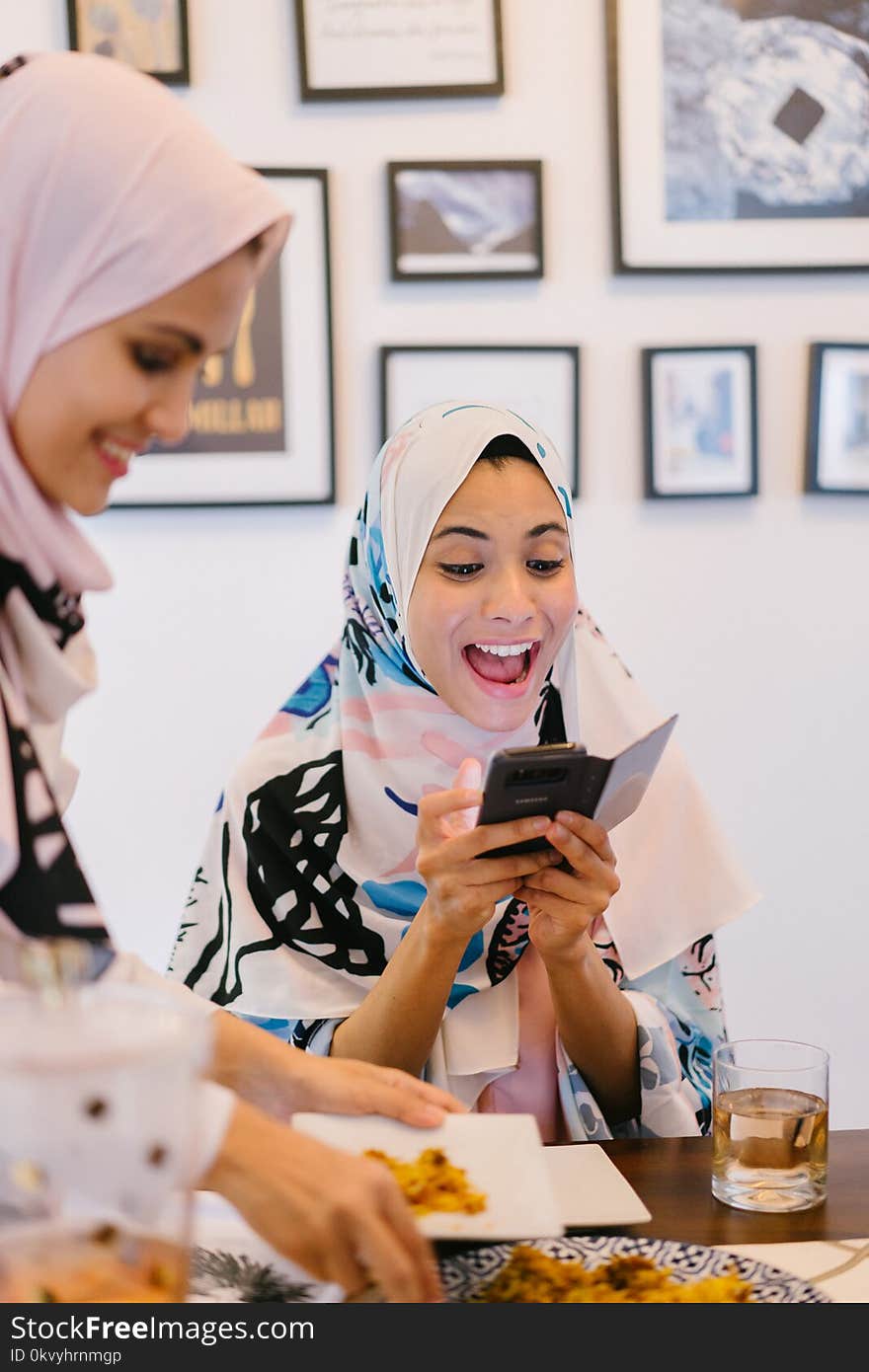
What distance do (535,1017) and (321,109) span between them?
5.62ft

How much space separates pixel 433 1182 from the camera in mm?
1006

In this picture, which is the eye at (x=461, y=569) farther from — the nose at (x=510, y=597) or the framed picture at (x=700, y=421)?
the framed picture at (x=700, y=421)

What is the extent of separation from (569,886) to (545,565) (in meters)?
0.40

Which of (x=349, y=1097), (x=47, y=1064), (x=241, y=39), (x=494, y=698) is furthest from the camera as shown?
(x=241, y=39)

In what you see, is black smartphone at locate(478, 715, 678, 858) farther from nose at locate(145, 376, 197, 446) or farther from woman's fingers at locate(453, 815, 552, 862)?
nose at locate(145, 376, 197, 446)

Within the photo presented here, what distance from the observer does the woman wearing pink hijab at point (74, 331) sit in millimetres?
917

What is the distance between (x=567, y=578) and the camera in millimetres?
1669

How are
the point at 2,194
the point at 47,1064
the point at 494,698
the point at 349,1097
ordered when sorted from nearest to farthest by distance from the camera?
1. the point at 47,1064
2. the point at 2,194
3. the point at 349,1097
4. the point at 494,698

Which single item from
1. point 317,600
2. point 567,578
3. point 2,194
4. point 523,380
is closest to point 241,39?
point 523,380

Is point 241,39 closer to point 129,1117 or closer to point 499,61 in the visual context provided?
point 499,61

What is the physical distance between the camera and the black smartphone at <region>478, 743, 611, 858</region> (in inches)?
50.2

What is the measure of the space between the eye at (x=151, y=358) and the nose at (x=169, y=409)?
0.01m

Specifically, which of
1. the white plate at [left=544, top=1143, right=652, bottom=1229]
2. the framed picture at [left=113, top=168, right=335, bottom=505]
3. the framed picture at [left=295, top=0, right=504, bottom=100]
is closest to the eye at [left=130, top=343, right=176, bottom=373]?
the white plate at [left=544, top=1143, right=652, bottom=1229]

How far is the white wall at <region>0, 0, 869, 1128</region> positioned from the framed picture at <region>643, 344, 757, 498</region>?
38 millimetres
